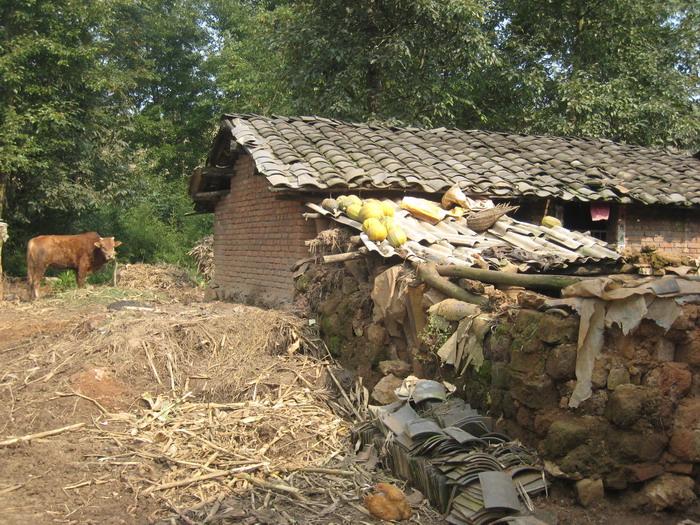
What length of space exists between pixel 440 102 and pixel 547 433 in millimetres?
15264

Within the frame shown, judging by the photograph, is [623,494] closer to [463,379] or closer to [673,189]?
[463,379]

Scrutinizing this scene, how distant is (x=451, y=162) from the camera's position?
35.4ft

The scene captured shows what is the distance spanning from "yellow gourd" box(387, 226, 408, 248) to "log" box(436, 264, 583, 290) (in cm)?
102

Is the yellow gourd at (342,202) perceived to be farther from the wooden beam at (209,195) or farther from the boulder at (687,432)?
the boulder at (687,432)

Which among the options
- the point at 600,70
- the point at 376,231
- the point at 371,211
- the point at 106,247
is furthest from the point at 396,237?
the point at 600,70

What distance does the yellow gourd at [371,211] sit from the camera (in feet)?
24.8

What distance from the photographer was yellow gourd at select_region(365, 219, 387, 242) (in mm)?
7000

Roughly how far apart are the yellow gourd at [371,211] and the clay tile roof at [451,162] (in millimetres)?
1216

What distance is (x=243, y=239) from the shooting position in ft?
38.4

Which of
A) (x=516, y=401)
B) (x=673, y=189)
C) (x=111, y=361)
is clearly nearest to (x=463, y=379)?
(x=516, y=401)

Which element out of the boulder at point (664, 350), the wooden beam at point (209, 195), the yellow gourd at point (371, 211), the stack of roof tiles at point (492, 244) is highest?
the wooden beam at point (209, 195)

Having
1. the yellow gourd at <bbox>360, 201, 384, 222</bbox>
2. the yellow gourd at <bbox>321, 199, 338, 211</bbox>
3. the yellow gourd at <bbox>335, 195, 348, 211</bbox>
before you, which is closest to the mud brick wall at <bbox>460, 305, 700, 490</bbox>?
the yellow gourd at <bbox>360, 201, 384, 222</bbox>

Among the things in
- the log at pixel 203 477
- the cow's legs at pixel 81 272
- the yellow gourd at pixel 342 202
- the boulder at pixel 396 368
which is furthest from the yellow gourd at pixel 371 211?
the cow's legs at pixel 81 272

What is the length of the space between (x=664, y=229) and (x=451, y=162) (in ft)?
14.5
